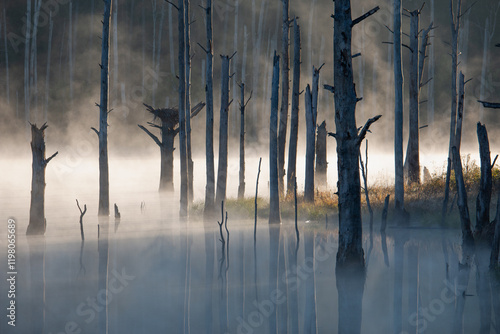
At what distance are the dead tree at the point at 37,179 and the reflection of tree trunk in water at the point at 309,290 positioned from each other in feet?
23.3

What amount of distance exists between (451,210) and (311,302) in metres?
8.84

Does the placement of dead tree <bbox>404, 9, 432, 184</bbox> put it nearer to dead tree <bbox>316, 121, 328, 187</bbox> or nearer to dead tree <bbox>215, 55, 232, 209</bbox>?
dead tree <bbox>316, 121, 328, 187</bbox>

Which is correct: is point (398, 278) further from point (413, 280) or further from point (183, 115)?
point (183, 115)

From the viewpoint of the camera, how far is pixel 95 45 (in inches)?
4724

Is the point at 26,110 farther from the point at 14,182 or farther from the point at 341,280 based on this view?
the point at 341,280

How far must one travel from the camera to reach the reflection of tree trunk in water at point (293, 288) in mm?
9016

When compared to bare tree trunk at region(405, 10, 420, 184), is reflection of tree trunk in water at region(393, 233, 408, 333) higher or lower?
lower

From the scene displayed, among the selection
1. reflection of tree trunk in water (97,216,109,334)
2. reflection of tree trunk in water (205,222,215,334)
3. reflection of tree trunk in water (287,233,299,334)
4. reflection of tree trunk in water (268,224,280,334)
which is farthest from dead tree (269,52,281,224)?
reflection of tree trunk in water (97,216,109,334)

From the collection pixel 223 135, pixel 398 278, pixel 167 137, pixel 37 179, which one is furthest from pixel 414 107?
pixel 167 137

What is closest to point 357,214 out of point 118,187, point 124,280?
point 124,280

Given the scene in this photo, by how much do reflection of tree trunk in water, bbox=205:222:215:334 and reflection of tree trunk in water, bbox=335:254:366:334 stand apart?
6.58 feet

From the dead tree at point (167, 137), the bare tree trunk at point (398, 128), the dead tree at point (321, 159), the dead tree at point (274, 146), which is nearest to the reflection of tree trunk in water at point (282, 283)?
the dead tree at point (274, 146)

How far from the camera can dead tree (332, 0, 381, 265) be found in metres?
10.7

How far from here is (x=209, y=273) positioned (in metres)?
12.5
